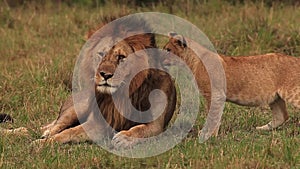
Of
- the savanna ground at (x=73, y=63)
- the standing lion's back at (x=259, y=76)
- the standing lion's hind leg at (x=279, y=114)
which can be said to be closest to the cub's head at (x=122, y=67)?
the savanna ground at (x=73, y=63)

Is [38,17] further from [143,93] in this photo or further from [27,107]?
[143,93]

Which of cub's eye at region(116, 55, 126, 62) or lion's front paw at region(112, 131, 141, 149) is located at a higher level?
cub's eye at region(116, 55, 126, 62)

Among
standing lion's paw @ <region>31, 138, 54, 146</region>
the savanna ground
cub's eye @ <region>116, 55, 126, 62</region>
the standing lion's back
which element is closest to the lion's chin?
cub's eye @ <region>116, 55, 126, 62</region>

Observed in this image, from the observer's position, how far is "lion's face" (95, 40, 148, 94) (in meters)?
4.95

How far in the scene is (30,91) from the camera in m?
7.11

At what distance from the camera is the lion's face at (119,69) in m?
4.95

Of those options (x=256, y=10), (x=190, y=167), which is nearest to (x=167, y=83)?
(x=190, y=167)

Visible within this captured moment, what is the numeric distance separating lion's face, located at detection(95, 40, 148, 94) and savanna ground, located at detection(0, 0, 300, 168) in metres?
0.42

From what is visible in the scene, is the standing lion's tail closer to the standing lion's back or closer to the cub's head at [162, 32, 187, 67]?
the cub's head at [162, 32, 187, 67]

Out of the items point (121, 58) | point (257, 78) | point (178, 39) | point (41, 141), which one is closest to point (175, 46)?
point (178, 39)

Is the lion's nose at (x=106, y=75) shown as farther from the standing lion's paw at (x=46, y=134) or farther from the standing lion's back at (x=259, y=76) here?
the standing lion's back at (x=259, y=76)

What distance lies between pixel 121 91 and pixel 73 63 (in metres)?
2.89

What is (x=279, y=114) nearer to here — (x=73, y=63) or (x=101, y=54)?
(x=101, y=54)

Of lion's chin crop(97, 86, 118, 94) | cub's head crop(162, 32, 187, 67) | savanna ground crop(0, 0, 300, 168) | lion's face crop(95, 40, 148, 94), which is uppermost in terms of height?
lion's face crop(95, 40, 148, 94)
